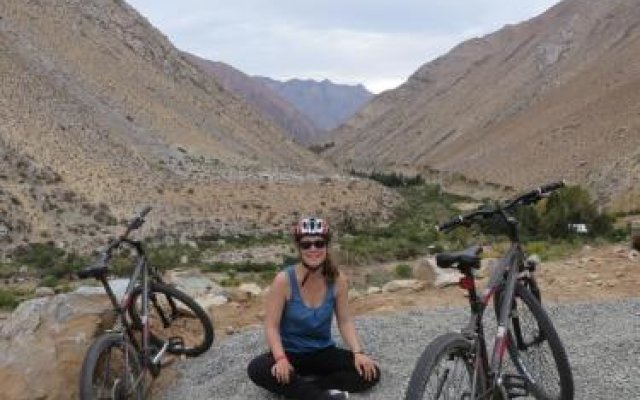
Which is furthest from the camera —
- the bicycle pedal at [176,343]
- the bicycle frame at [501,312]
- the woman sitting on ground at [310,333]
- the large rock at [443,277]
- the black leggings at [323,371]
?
the large rock at [443,277]

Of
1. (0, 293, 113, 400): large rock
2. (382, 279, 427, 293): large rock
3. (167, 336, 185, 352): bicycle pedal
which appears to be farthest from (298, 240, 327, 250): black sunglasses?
(382, 279, 427, 293): large rock

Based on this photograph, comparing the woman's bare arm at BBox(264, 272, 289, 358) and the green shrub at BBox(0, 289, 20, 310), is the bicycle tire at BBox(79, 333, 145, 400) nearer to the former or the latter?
the woman's bare arm at BBox(264, 272, 289, 358)

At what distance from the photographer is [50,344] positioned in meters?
8.70

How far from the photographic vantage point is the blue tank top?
7.37m

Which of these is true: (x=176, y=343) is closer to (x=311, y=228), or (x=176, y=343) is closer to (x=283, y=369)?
(x=283, y=369)

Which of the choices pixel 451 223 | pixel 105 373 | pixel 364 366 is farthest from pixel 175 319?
pixel 451 223

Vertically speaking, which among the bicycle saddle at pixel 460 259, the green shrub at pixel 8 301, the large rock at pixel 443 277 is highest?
the bicycle saddle at pixel 460 259

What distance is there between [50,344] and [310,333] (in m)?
2.74

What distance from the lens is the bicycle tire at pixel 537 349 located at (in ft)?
21.3

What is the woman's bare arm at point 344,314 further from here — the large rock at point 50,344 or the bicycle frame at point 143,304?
the large rock at point 50,344

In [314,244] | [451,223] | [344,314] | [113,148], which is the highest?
[113,148]

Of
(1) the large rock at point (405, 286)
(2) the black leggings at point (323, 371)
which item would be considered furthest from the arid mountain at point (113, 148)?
(2) the black leggings at point (323, 371)

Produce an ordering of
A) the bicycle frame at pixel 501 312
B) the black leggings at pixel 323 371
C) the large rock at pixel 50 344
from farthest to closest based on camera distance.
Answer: the large rock at pixel 50 344
the black leggings at pixel 323 371
the bicycle frame at pixel 501 312

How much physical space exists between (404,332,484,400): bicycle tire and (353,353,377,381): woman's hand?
175 cm
